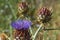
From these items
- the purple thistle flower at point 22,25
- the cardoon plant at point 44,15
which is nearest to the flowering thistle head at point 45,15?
the cardoon plant at point 44,15

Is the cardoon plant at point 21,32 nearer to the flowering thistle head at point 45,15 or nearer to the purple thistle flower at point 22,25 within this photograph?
the purple thistle flower at point 22,25

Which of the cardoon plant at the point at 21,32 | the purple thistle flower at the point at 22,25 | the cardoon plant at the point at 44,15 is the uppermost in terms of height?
the cardoon plant at the point at 44,15

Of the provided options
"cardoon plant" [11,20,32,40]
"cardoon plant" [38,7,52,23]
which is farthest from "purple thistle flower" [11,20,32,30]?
"cardoon plant" [38,7,52,23]

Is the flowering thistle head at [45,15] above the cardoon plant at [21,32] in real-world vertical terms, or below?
above

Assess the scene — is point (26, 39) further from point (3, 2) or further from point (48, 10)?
point (3, 2)

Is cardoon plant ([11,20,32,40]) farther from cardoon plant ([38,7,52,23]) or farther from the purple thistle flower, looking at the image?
cardoon plant ([38,7,52,23])

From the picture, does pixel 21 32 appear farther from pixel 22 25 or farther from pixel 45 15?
pixel 45 15

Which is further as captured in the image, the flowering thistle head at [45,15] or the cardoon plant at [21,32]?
the flowering thistle head at [45,15]

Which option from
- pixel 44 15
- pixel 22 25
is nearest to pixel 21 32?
pixel 22 25

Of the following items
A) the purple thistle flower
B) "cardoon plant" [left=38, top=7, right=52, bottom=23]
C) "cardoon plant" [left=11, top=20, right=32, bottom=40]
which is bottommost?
"cardoon plant" [left=11, top=20, right=32, bottom=40]

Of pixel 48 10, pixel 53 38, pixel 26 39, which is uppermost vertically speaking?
pixel 48 10

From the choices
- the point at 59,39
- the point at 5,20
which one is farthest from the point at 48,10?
the point at 5,20
